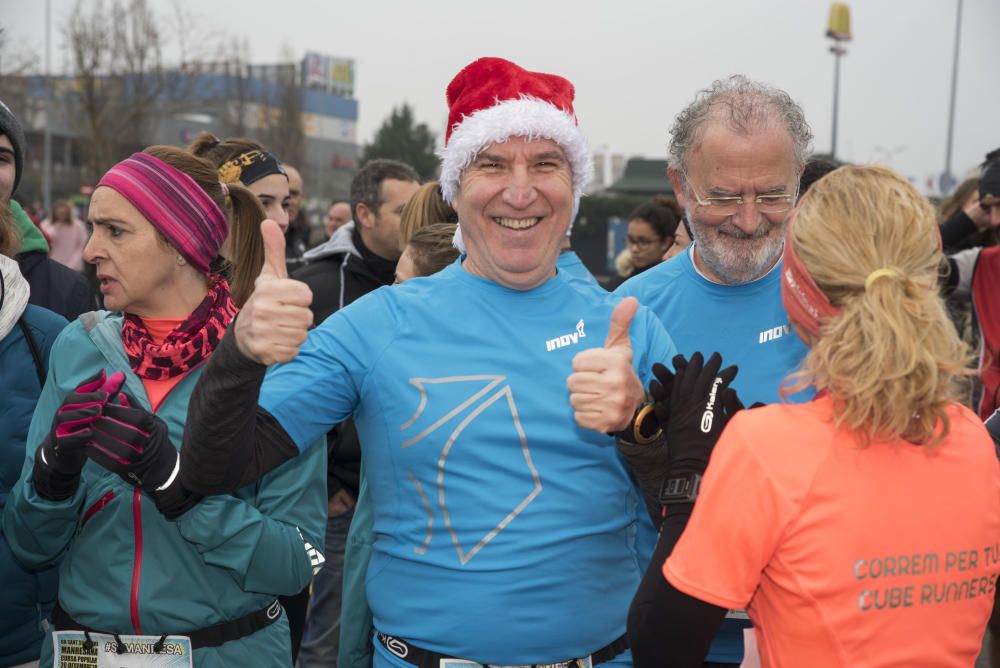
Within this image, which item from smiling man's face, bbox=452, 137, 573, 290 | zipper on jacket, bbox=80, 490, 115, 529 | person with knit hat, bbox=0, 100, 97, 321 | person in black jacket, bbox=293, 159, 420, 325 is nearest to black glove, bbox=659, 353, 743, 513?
smiling man's face, bbox=452, 137, 573, 290

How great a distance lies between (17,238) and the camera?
11.7 feet

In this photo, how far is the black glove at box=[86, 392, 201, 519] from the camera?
229 cm

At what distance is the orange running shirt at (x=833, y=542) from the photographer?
68.8 inches

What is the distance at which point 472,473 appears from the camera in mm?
2260

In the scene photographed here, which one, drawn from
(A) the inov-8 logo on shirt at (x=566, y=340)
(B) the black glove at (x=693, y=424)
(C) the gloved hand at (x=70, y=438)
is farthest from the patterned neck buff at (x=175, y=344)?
(B) the black glove at (x=693, y=424)

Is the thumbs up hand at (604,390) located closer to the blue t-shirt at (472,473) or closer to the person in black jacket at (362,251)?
the blue t-shirt at (472,473)

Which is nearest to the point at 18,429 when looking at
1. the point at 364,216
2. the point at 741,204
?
the point at 741,204

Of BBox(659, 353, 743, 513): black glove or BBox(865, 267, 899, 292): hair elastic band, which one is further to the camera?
BBox(659, 353, 743, 513): black glove

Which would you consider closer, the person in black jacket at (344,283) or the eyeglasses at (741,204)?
the eyeglasses at (741,204)

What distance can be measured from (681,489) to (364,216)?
4.23 metres

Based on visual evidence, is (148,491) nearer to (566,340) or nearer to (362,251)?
(566,340)

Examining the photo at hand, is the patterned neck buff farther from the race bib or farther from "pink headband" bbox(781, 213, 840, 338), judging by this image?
"pink headband" bbox(781, 213, 840, 338)

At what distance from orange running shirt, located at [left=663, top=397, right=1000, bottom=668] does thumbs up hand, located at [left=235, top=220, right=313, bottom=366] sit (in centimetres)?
85

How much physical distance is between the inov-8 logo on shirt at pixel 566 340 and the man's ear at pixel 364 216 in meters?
3.59
